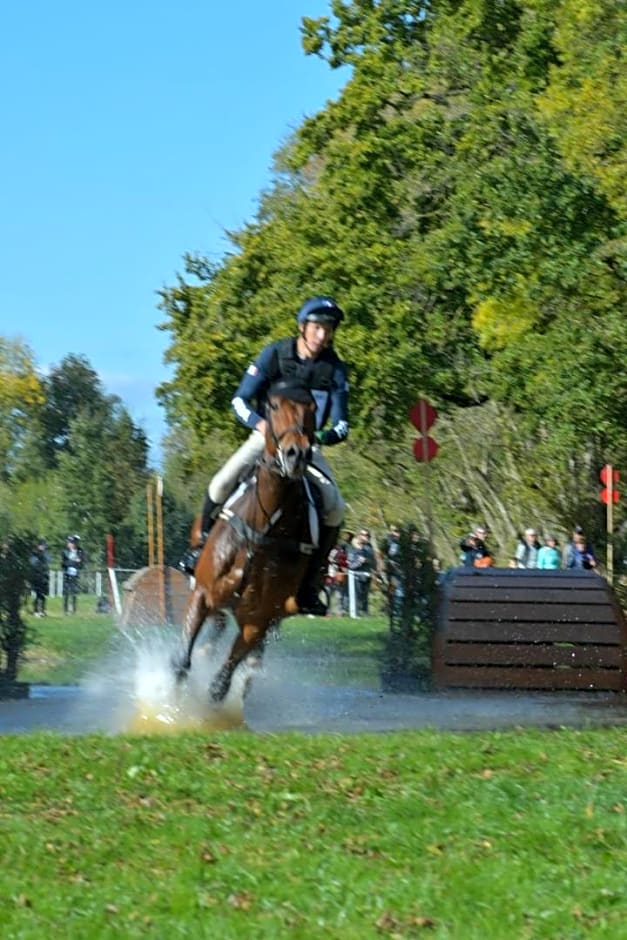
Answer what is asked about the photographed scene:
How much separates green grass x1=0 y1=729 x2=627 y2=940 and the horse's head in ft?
8.46

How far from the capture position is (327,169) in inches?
1553

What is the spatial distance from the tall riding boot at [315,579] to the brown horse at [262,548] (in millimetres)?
116

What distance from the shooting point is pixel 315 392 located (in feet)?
45.0

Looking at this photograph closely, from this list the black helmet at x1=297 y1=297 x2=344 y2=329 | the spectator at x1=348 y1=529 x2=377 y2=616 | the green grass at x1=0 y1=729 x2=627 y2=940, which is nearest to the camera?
the green grass at x1=0 y1=729 x2=627 y2=940

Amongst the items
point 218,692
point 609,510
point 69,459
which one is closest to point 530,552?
point 609,510

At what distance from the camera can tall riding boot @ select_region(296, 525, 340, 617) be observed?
45.6 feet

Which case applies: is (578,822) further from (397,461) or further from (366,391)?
(397,461)

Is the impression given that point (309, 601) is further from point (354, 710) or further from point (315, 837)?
point (315, 837)

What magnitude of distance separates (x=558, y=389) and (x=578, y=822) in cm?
2097

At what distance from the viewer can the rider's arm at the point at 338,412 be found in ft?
44.5

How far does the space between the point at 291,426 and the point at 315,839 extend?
4984 millimetres

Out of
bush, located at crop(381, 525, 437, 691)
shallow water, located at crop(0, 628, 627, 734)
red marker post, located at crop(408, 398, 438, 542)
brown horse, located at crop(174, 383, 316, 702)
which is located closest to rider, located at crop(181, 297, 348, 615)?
brown horse, located at crop(174, 383, 316, 702)

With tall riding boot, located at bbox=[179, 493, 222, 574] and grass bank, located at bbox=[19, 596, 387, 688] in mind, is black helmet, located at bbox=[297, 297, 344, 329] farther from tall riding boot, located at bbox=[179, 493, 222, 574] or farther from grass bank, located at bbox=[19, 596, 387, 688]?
grass bank, located at bbox=[19, 596, 387, 688]

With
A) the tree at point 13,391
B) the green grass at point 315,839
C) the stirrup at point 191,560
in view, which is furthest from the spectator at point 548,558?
the tree at point 13,391
